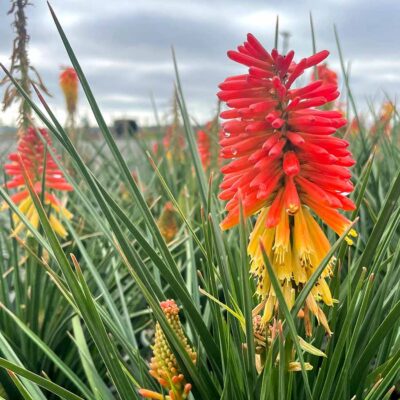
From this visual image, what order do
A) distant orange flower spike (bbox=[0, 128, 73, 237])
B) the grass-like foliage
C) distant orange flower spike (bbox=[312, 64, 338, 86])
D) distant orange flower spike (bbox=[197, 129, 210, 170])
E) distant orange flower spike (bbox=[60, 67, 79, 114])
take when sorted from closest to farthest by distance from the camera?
the grass-like foliage → distant orange flower spike (bbox=[0, 128, 73, 237]) → distant orange flower spike (bbox=[312, 64, 338, 86]) → distant orange flower spike (bbox=[60, 67, 79, 114]) → distant orange flower spike (bbox=[197, 129, 210, 170])

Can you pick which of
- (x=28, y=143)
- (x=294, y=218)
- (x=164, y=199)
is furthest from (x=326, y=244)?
(x=164, y=199)

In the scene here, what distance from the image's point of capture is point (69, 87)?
4219 millimetres

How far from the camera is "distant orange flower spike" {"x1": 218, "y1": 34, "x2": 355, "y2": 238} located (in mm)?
1039

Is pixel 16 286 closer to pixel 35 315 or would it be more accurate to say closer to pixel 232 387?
pixel 35 315

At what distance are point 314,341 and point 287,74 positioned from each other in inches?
23.8

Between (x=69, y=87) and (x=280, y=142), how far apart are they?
345 cm

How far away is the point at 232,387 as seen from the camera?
3.83ft

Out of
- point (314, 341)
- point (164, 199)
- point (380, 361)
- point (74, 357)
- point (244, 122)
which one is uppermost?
point (244, 122)

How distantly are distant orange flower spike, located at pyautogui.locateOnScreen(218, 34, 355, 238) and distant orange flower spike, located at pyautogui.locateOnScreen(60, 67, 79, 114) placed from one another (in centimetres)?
333

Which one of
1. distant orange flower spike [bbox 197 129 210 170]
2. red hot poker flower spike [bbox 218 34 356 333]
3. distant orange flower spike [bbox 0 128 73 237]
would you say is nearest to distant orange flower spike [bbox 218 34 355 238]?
red hot poker flower spike [bbox 218 34 356 333]

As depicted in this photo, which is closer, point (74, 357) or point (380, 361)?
point (380, 361)

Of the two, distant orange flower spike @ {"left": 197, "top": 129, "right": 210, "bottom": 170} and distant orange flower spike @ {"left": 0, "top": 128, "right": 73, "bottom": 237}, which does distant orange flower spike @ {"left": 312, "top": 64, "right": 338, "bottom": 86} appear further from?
distant orange flower spike @ {"left": 0, "top": 128, "right": 73, "bottom": 237}

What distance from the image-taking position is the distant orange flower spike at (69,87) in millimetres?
4188

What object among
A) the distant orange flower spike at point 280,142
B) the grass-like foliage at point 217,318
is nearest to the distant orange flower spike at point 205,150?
the grass-like foliage at point 217,318
